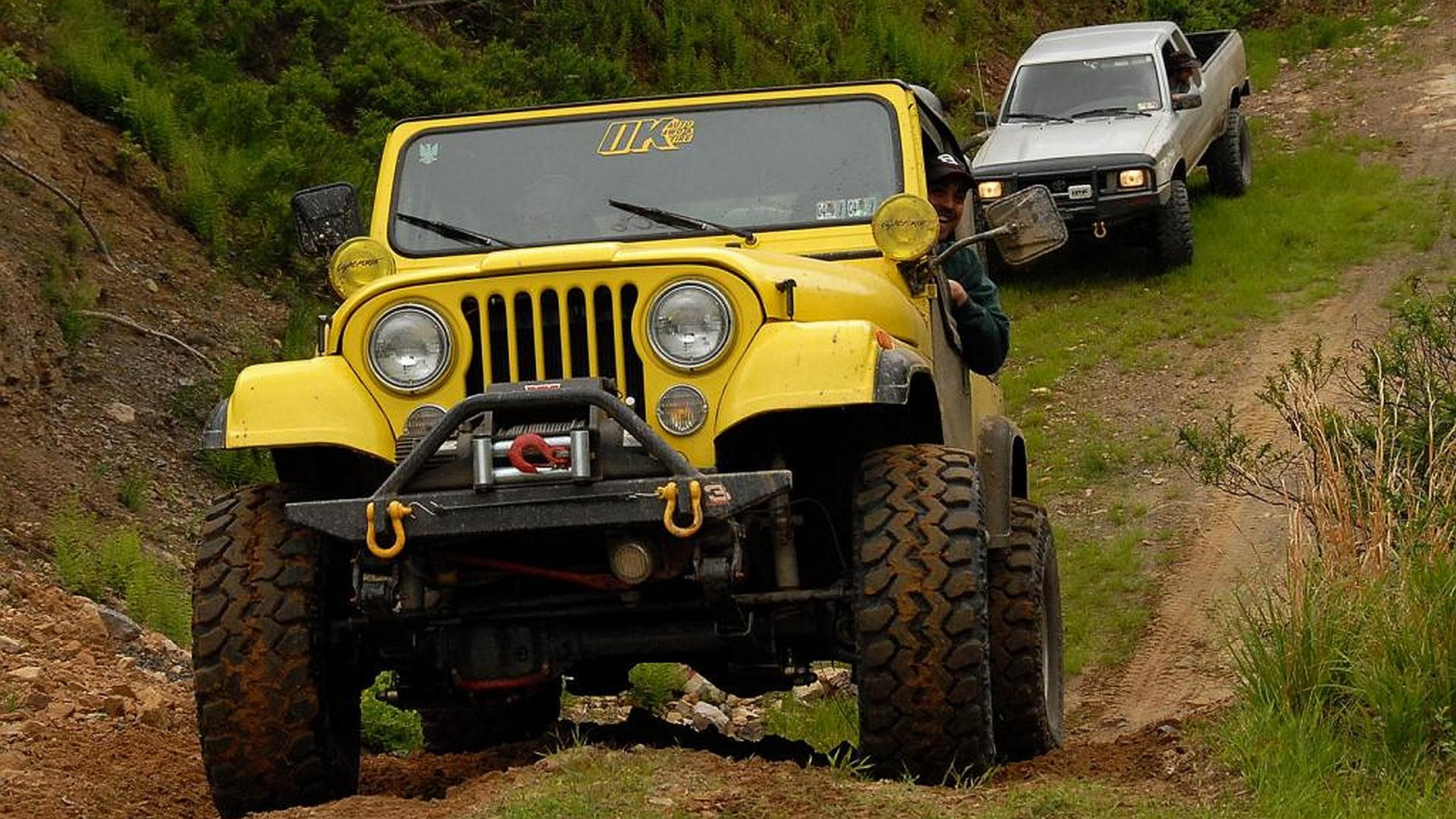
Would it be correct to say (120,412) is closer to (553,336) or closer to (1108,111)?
(553,336)

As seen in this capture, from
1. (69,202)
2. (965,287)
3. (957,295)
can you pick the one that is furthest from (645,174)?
(69,202)

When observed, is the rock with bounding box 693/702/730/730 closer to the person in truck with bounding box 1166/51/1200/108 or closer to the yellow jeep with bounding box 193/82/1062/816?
the yellow jeep with bounding box 193/82/1062/816

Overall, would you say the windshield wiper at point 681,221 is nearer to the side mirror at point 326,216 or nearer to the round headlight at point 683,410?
the side mirror at point 326,216

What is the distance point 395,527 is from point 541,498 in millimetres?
340

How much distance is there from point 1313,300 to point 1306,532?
9152mm

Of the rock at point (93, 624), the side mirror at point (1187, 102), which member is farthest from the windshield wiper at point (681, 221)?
the side mirror at point (1187, 102)

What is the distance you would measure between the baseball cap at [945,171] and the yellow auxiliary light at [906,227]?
67 centimetres

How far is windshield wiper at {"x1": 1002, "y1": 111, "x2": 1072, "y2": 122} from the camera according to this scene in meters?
16.8

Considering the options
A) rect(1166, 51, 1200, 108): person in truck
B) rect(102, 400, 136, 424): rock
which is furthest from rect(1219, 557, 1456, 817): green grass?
rect(1166, 51, 1200, 108): person in truck

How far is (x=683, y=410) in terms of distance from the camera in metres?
5.38

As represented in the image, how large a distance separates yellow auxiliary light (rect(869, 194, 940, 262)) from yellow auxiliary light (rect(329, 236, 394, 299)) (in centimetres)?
150

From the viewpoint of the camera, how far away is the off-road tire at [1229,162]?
18.1 metres

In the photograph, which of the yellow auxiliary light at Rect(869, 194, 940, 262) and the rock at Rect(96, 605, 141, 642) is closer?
the yellow auxiliary light at Rect(869, 194, 940, 262)

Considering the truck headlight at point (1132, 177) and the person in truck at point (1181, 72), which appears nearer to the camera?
the truck headlight at point (1132, 177)
